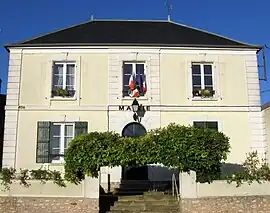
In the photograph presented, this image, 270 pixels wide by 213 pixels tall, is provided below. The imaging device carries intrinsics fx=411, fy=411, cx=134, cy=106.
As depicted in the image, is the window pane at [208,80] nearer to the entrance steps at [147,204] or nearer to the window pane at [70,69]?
the window pane at [70,69]

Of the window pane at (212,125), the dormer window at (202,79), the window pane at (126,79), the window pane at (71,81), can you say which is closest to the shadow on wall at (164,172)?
the window pane at (212,125)

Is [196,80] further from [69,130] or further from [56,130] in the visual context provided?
[56,130]

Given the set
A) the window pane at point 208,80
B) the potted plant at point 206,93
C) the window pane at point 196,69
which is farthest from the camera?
the window pane at point 196,69

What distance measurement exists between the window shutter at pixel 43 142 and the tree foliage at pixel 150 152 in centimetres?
347

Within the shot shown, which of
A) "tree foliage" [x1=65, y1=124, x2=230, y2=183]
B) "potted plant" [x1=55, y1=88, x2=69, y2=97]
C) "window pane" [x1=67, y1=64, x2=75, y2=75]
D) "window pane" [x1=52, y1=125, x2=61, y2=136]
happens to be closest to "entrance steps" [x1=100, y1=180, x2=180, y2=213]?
"tree foliage" [x1=65, y1=124, x2=230, y2=183]

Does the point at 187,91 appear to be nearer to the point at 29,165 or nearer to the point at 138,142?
the point at 138,142

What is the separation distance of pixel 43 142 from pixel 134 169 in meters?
3.72

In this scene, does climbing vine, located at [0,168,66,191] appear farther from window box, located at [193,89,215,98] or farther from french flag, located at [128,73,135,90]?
window box, located at [193,89,215,98]

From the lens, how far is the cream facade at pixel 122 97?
53.2 feet

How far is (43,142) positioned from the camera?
15953mm

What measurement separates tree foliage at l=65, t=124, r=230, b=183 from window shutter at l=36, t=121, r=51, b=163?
347cm

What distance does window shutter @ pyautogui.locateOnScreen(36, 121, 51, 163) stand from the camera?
15.9m

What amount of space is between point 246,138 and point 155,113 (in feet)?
12.3

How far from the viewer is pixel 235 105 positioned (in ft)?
54.5
